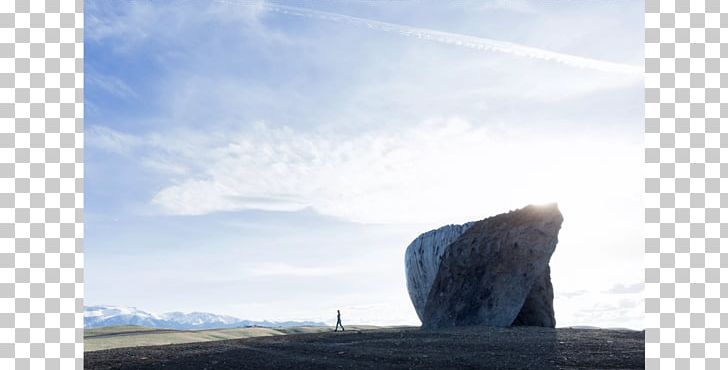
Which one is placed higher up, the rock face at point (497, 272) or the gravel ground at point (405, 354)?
the rock face at point (497, 272)

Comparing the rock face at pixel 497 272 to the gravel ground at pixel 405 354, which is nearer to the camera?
the gravel ground at pixel 405 354

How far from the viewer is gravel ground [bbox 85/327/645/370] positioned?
11633mm

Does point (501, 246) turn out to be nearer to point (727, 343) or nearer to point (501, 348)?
point (501, 348)

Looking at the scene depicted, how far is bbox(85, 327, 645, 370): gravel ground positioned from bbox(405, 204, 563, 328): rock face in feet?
15.2

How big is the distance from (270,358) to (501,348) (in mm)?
5101

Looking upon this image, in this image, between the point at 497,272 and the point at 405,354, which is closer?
the point at 405,354

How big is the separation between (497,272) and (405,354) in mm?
9470

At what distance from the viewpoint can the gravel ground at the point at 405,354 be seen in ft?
38.2

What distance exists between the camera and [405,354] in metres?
12.9

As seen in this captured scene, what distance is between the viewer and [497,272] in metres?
21.5

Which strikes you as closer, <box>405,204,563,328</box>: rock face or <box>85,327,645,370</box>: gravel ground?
<box>85,327,645,370</box>: gravel ground

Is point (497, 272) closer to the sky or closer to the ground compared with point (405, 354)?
closer to the sky

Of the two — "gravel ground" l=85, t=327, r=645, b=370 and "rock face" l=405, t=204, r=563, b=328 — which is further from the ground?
"rock face" l=405, t=204, r=563, b=328

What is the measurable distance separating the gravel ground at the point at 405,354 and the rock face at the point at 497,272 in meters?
4.64
